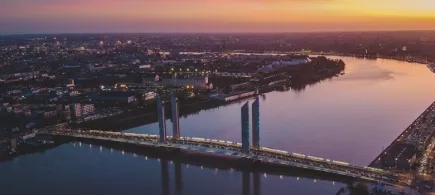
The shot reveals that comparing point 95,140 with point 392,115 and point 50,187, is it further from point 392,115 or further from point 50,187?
point 392,115

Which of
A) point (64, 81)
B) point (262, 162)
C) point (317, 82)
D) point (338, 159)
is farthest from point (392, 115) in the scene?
point (64, 81)

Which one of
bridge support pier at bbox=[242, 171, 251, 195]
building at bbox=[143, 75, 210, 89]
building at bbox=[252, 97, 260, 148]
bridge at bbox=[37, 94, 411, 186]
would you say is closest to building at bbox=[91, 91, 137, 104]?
building at bbox=[143, 75, 210, 89]

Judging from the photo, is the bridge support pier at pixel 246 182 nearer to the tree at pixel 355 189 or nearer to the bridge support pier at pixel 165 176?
the bridge support pier at pixel 165 176

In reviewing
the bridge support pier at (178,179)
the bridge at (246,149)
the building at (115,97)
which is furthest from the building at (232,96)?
the bridge support pier at (178,179)

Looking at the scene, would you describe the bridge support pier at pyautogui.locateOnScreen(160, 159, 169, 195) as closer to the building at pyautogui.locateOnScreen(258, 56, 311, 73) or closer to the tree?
the tree

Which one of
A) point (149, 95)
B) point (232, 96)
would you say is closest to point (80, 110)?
point (149, 95)

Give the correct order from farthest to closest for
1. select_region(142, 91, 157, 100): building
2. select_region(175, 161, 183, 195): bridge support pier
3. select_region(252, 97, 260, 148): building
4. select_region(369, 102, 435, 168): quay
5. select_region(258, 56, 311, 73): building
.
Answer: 1. select_region(258, 56, 311, 73): building
2. select_region(142, 91, 157, 100): building
3. select_region(252, 97, 260, 148): building
4. select_region(369, 102, 435, 168): quay
5. select_region(175, 161, 183, 195): bridge support pier

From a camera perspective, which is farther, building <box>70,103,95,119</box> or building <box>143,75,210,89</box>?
building <box>143,75,210,89</box>

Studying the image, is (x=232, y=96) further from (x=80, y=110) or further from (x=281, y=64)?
(x=281, y=64)
